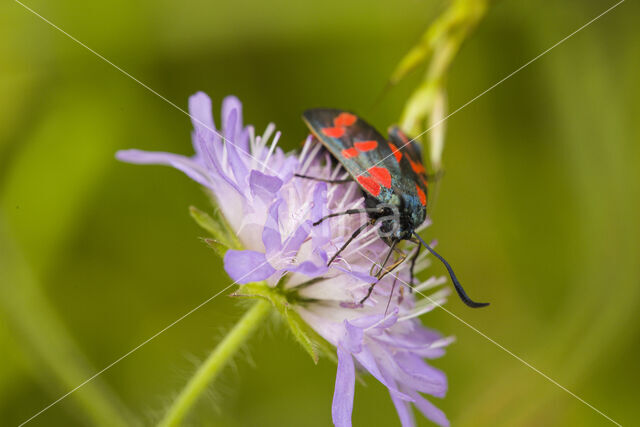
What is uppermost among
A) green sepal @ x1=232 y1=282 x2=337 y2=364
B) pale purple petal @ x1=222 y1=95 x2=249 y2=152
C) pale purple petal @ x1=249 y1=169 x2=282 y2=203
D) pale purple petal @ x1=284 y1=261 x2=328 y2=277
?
pale purple petal @ x1=222 y1=95 x2=249 y2=152

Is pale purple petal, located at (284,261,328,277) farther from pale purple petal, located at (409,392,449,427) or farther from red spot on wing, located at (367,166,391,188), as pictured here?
pale purple petal, located at (409,392,449,427)

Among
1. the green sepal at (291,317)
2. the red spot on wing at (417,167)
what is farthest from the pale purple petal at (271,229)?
the red spot on wing at (417,167)

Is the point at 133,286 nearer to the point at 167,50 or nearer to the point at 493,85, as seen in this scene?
the point at 167,50

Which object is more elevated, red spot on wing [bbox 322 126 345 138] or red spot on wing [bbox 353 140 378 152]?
red spot on wing [bbox 322 126 345 138]

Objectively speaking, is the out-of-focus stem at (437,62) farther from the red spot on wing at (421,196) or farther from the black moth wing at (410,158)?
the red spot on wing at (421,196)

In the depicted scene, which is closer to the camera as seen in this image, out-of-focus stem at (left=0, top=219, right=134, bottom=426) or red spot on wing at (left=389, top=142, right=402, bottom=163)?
red spot on wing at (left=389, top=142, right=402, bottom=163)

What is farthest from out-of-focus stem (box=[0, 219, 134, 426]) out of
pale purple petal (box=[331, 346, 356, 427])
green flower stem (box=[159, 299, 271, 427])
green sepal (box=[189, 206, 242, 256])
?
pale purple petal (box=[331, 346, 356, 427])

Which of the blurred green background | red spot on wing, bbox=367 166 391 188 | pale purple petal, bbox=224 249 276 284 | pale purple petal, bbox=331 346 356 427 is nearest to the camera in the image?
pale purple petal, bbox=224 249 276 284

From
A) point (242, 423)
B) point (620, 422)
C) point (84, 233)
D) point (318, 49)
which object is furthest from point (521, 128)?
point (84, 233)
